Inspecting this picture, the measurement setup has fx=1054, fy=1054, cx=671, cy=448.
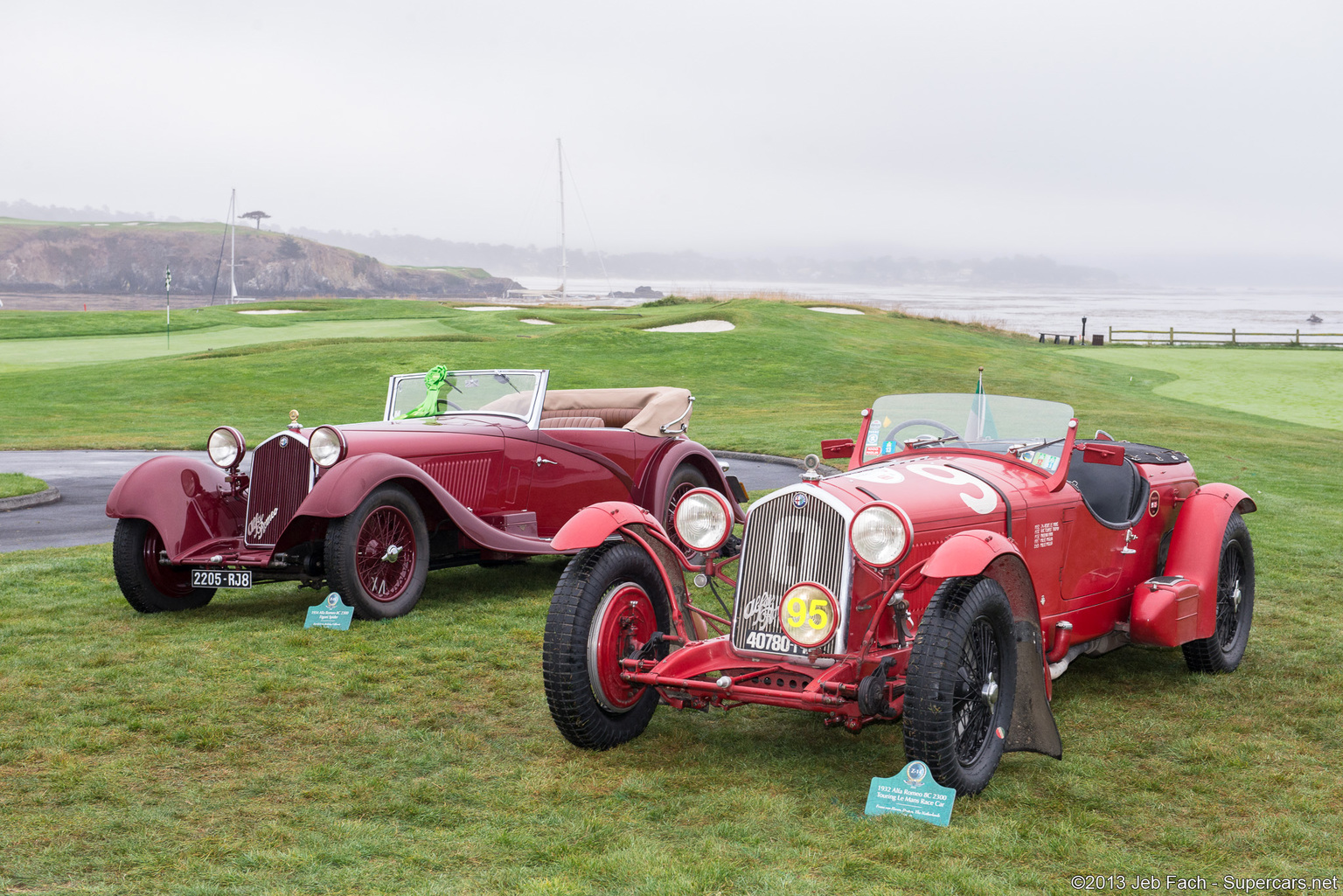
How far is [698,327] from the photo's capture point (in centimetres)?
3656

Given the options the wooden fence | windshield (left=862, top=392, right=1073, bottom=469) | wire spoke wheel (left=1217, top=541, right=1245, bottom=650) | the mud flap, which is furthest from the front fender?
the wooden fence

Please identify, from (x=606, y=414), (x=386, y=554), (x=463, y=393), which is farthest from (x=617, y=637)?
(x=606, y=414)

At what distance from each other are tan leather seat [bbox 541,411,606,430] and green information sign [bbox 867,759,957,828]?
5.66m

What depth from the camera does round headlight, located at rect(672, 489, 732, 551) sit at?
4863mm

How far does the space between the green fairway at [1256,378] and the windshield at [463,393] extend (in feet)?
62.8

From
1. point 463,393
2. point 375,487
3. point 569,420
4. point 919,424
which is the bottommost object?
point 375,487

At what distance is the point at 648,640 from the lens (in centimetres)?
488

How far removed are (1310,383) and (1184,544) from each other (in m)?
27.5

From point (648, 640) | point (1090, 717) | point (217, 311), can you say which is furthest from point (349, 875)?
point (217, 311)

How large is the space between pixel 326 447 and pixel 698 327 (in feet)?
97.6

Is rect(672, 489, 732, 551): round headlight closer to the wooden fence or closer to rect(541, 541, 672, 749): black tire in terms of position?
rect(541, 541, 672, 749): black tire

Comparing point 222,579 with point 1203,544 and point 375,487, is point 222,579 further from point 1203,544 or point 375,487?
point 1203,544

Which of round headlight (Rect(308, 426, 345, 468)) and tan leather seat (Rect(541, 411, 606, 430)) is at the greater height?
tan leather seat (Rect(541, 411, 606, 430))

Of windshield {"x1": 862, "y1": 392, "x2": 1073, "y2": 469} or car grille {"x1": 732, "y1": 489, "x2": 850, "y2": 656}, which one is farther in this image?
windshield {"x1": 862, "y1": 392, "x2": 1073, "y2": 469}
